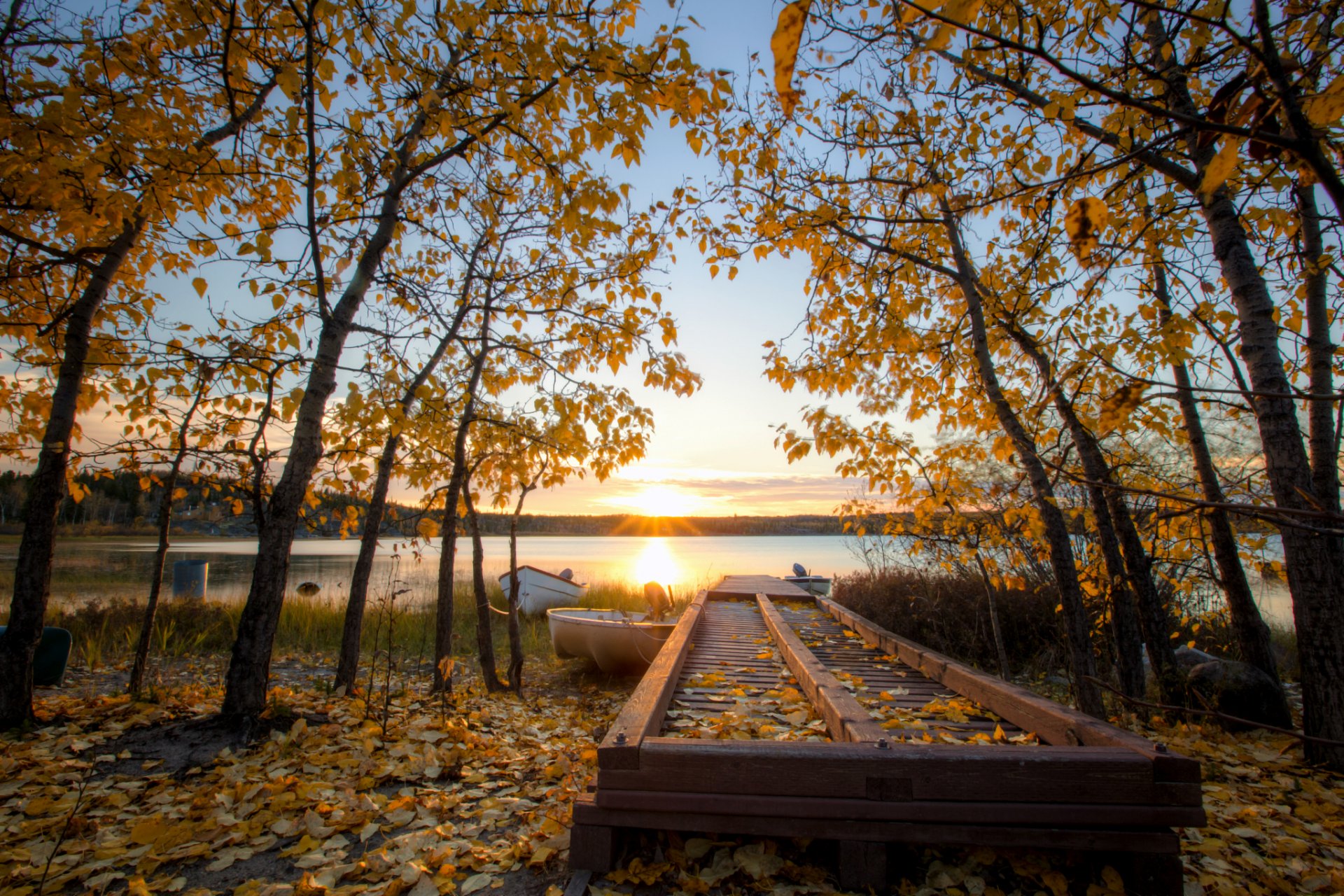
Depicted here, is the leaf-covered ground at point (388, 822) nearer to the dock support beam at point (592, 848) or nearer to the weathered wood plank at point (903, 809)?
the dock support beam at point (592, 848)

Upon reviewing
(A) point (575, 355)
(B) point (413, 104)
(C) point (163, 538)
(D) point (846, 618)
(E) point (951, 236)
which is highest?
(B) point (413, 104)

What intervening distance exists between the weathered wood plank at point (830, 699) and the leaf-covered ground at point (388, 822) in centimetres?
56

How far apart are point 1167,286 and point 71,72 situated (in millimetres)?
9392

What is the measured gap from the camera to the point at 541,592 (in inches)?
669

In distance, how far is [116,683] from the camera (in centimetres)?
686

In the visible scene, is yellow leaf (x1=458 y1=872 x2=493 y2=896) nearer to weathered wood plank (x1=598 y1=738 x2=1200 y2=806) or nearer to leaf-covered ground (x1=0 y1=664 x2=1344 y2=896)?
leaf-covered ground (x1=0 y1=664 x2=1344 y2=896)

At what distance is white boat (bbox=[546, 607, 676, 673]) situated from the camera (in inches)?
350

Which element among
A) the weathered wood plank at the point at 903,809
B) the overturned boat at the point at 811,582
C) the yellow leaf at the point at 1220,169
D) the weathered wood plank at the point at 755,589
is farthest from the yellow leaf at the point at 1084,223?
the overturned boat at the point at 811,582

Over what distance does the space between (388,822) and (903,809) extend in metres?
2.63

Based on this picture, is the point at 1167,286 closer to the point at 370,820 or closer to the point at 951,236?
the point at 951,236

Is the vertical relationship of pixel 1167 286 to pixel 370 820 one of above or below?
above

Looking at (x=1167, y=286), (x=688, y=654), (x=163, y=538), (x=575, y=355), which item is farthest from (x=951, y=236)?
(x=163, y=538)

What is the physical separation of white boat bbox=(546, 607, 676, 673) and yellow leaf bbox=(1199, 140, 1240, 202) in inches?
315

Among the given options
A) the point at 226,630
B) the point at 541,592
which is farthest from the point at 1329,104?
the point at 541,592
